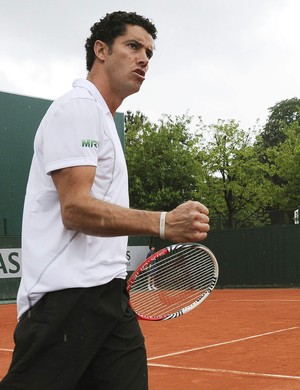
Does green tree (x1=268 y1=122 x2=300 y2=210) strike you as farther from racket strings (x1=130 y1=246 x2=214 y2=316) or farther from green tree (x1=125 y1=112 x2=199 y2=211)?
racket strings (x1=130 y1=246 x2=214 y2=316)

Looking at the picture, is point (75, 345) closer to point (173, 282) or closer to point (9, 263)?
point (173, 282)

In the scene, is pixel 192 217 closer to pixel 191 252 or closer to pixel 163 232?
pixel 163 232

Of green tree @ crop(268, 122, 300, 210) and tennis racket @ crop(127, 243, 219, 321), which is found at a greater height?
green tree @ crop(268, 122, 300, 210)

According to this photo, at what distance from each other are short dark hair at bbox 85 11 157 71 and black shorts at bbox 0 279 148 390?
0.81 m

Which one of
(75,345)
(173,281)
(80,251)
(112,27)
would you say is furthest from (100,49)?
(173,281)

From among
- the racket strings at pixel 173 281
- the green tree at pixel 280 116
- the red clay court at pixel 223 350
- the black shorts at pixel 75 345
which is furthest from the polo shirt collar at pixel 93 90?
the green tree at pixel 280 116

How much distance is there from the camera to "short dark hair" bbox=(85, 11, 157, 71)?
86.9 inches

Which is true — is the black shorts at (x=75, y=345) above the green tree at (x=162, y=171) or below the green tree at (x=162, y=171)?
below

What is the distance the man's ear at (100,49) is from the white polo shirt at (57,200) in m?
0.19

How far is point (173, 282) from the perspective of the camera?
2982 millimetres

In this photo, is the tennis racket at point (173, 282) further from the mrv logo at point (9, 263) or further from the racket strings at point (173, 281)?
the mrv logo at point (9, 263)

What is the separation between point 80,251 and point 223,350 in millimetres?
5249

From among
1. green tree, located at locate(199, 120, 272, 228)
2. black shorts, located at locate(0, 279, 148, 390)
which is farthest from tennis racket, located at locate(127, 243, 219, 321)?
green tree, located at locate(199, 120, 272, 228)

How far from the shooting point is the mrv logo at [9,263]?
17047 mm
